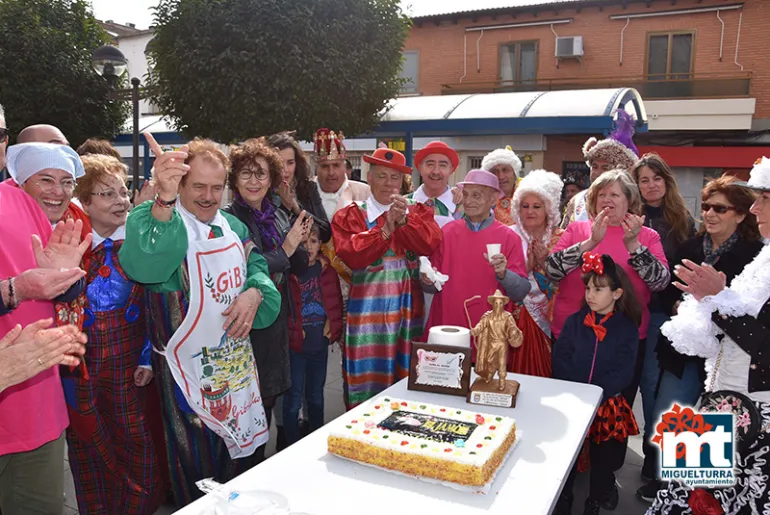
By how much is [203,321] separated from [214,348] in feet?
0.49

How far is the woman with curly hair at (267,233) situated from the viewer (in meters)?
2.95

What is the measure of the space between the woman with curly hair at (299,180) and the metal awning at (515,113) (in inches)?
291

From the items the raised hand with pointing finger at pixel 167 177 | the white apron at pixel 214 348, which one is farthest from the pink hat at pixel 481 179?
the raised hand with pointing finger at pixel 167 177

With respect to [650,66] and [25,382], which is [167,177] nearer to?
[25,382]

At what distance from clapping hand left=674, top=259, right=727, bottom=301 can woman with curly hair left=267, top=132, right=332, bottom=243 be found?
7.09 ft

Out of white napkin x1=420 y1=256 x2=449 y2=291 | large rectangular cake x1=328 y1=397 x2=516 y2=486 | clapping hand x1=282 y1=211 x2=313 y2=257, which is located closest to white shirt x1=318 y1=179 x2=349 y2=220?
clapping hand x1=282 y1=211 x2=313 y2=257

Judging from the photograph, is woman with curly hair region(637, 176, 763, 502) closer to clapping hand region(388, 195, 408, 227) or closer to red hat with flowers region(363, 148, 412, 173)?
clapping hand region(388, 195, 408, 227)

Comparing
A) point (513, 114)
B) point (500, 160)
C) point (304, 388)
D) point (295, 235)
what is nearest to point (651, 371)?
point (500, 160)

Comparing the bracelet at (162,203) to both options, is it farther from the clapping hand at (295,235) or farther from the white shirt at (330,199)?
the white shirt at (330,199)

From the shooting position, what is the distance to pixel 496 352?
2365 mm

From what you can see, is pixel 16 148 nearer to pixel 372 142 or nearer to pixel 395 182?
pixel 395 182

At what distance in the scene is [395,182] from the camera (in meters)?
3.51

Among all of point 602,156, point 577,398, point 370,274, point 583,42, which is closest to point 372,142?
point 583,42

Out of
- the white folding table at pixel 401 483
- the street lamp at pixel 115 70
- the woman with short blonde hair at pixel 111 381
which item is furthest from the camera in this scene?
the street lamp at pixel 115 70
